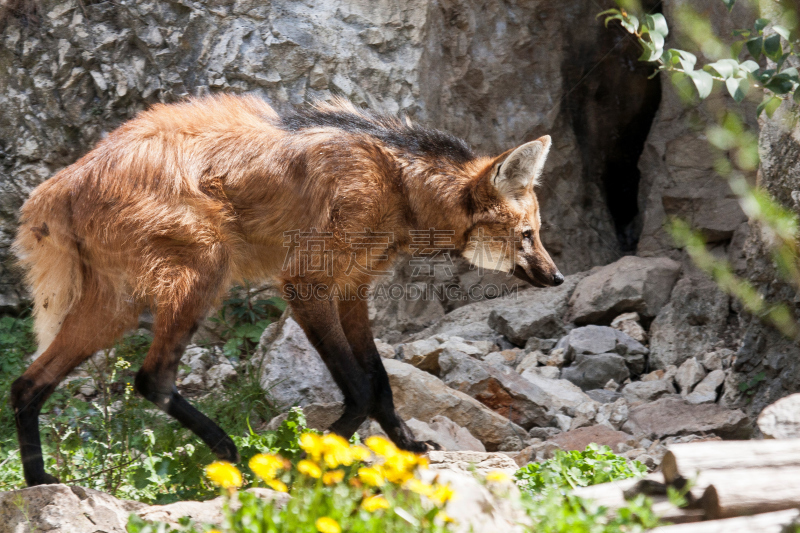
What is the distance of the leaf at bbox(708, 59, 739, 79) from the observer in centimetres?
203

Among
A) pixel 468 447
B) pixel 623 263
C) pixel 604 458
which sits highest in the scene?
pixel 623 263

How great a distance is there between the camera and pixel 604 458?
2.62 metres

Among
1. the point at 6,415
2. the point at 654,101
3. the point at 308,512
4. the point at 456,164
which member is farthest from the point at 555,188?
the point at 308,512

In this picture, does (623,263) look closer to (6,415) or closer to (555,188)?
(555,188)

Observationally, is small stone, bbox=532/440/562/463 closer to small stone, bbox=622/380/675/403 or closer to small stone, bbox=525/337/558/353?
small stone, bbox=622/380/675/403

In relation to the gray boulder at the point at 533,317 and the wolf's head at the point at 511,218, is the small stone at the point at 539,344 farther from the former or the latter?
the wolf's head at the point at 511,218

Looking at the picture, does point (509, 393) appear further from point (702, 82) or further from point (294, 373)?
point (702, 82)

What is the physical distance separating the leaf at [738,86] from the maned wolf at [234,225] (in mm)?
1298

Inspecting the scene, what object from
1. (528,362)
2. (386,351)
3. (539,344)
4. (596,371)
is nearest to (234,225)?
(386,351)

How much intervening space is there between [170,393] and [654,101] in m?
5.30

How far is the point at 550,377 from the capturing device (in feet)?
15.6

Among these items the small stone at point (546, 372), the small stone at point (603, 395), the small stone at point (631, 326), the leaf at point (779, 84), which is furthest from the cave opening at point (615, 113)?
the leaf at point (779, 84)

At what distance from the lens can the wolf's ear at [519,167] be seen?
11.1ft

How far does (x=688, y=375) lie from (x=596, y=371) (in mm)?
570
